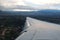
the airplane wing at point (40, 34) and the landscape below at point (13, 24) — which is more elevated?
the airplane wing at point (40, 34)

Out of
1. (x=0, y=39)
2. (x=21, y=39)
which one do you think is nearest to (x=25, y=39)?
(x=21, y=39)

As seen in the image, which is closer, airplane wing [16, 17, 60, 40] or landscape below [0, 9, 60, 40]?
airplane wing [16, 17, 60, 40]

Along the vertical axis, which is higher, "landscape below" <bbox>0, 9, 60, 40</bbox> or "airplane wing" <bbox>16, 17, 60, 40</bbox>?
"airplane wing" <bbox>16, 17, 60, 40</bbox>

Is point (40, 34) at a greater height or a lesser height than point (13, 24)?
greater

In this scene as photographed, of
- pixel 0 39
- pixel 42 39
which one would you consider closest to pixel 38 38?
pixel 42 39

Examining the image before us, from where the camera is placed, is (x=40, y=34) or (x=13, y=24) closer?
(x=40, y=34)

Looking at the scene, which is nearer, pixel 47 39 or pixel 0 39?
pixel 47 39

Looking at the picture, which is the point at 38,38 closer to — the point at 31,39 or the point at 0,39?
the point at 31,39

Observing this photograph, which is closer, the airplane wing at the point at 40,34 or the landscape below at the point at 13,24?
the airplane wing at the point at 40,34

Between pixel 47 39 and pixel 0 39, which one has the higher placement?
pixel 47 39
